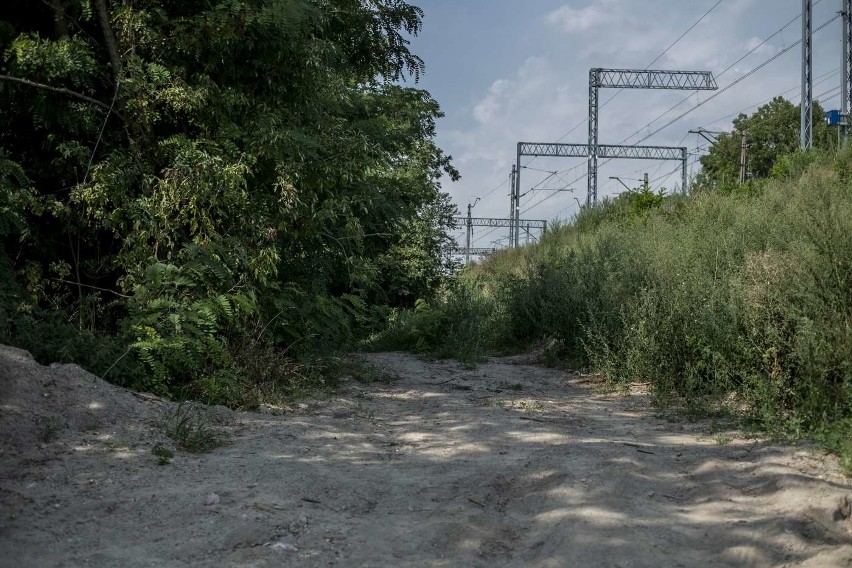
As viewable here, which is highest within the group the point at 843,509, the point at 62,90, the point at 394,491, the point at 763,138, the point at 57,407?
the point at 763,138

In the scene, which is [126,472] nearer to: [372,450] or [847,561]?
[372,450]

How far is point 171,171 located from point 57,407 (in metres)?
3.14

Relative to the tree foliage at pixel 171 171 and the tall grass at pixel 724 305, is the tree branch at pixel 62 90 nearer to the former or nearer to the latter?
the tree foliage at pixel 171 171

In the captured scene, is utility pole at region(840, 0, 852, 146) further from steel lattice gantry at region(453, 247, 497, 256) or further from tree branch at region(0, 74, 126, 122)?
tree branch at region(0, 74, 126, 122)

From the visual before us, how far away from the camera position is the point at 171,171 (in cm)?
859

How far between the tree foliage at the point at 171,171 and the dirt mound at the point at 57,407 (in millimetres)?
784

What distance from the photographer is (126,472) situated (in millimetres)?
5504

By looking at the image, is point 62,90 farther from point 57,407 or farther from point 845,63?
point 845,63

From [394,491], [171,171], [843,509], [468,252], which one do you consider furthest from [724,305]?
[468,252]

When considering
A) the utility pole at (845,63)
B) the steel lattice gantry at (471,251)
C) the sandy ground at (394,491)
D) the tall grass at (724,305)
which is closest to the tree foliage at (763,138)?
the steel lattice gantry at (471,251)

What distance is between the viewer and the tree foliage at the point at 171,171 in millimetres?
8102

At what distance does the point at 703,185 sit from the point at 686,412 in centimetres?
1170

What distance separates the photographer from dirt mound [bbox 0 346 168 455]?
237 inches

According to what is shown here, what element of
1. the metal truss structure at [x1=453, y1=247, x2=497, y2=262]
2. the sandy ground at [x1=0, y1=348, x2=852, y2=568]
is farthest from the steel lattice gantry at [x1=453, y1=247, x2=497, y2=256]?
the sandy ground at [x1=0, y1=348, x2=852, y2=568]
